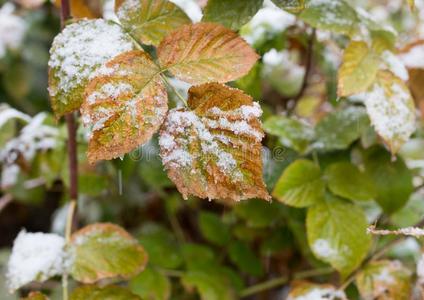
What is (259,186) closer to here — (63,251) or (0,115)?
(63,251)

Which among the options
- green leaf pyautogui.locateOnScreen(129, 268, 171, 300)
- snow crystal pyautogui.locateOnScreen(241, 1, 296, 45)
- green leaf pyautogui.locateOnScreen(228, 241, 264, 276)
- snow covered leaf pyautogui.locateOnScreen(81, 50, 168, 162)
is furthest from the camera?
green leaf pyautogui.locateOnScreen(228, 241, 264, 276)

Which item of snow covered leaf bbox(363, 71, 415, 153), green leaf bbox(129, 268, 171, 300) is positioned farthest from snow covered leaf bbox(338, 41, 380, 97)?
green leaf bbox(129, 268, 171, 300)

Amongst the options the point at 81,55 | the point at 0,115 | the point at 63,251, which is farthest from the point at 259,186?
the point at 0,115

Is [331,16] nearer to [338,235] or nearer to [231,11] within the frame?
[231,11]

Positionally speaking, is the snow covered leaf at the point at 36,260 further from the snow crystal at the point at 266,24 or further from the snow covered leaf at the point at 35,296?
the snow crystal at the point at 266,24

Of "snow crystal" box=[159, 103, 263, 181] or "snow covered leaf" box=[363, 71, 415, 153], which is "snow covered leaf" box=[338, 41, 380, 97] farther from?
"snow crystal" box=[159, 103, 263, 181]

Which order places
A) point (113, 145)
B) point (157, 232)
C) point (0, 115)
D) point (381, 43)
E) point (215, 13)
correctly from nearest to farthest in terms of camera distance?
point (113, 145), point (215, 13), point (381, 43), point (0, 115), point (157, 232)
